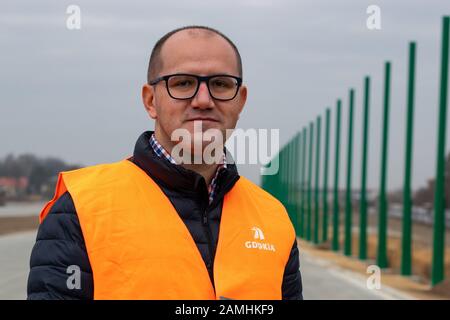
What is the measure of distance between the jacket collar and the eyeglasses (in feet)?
0.74

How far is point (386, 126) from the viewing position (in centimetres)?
2825

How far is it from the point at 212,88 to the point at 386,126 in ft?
85.5

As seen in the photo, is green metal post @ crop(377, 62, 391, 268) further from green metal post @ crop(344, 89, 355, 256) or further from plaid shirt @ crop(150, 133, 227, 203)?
plaid shirt @ crop(150, 133, 227, 203)

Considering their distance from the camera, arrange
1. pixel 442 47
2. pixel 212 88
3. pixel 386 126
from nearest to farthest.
Answer: pixel 212 88
pixel 442 47
pixel 386 126

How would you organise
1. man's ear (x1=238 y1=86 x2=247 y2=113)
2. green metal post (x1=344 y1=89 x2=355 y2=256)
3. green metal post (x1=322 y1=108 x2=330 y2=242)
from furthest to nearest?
green metal post (x1=322 y1=108 x2=330 y2=242) < green metal post (x1=344 y1=89 x2=355 y2=256) < man's ear (x1=238 y1=86 x2=247 y2=113)

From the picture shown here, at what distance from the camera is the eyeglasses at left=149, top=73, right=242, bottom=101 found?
8.93ft

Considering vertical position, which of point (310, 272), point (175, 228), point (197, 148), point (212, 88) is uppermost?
point (212, 88)

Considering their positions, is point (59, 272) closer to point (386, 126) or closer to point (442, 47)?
point (442, 47)

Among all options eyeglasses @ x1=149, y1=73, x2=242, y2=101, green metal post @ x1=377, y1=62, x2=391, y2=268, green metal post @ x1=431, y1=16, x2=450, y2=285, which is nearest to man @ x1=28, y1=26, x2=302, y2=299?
eyeglasses @ x1=149, y1=73, x2=242, y2=101

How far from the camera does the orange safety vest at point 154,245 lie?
262 centimetres

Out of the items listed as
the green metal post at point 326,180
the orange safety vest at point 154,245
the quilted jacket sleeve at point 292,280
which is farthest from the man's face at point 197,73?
the green metal post at point 326,180

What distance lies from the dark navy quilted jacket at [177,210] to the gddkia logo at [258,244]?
13 centimetres
